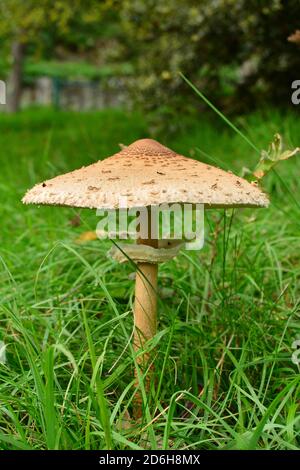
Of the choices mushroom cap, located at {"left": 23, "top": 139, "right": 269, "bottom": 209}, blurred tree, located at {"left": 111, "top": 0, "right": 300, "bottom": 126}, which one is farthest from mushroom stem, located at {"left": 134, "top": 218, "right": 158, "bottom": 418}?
blurred tree, located at {"left": 111, "top": 0, "right": 300, "bottom": 126}

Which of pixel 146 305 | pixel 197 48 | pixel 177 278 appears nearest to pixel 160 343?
pixel 146 305

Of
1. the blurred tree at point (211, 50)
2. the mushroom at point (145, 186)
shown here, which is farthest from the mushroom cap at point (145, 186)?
the blurred tree at point (211, 50)

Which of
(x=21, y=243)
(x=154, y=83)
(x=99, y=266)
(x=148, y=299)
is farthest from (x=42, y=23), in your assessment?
(x=148, y=299)

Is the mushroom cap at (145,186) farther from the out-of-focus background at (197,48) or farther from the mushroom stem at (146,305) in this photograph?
the out-of-focus background at (197,48)

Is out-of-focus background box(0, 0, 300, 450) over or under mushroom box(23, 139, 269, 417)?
under

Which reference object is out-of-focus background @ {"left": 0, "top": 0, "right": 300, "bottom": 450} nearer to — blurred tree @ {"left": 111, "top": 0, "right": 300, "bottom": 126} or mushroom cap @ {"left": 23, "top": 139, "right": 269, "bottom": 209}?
blurred tree @ {"left": 111, "top": 0, "right": 300, "bottom": 126}

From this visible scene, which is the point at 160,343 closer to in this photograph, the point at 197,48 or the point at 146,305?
the point at 146,305

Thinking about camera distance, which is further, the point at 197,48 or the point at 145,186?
the point at 197,48
